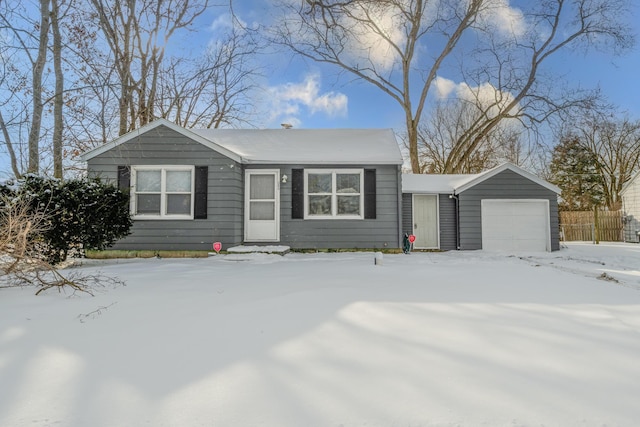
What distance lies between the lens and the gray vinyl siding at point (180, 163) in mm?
8531

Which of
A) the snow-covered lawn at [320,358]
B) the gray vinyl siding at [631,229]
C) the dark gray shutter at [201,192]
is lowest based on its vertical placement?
the snow-covered lawn at [320,358]

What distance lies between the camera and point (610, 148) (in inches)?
962

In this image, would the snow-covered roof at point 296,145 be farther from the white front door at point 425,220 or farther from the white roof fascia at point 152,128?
the white front door at point 425,220

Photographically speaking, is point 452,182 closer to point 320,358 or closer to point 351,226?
point 351,226

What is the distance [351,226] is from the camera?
9.26m

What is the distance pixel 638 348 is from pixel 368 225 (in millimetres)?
7038

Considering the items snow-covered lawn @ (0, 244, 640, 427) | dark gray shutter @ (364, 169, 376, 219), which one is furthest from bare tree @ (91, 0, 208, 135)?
snow-covered lawn @ (0, 244, 640, 427)

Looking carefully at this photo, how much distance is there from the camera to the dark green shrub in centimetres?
629

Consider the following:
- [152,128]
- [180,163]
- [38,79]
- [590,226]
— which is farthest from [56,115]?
[590,226]

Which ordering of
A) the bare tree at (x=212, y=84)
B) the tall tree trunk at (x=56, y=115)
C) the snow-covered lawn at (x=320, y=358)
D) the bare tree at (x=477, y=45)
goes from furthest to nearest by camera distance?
1. the bare tree at (x=477, y=45)
2. the bare tree at (x=212, y=84)
3. the tall tree trunk at (x=56, y=115)
4. the snow-covered lawn at (x=320, y=358)

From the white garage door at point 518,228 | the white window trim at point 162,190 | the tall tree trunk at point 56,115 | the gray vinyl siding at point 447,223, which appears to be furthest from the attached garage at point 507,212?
the tall tree trunk at point 56,115

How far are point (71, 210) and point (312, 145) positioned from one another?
21.0 ft

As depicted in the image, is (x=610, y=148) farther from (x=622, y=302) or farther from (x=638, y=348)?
(x=638, y=348)

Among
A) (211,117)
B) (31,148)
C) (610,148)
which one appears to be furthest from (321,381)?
(610,148)
